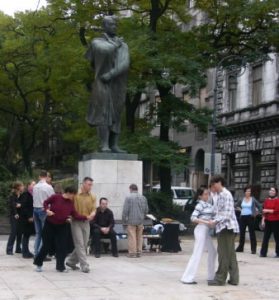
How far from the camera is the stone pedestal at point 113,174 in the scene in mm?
16938

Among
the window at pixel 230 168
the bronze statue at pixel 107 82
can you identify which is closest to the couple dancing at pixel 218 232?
the bronze statue at pixel 107 82

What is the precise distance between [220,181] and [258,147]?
32.7 meters

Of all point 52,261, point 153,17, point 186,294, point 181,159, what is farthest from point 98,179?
point 153,17

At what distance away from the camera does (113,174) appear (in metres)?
17.1

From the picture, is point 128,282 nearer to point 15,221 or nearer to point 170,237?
point 15,221

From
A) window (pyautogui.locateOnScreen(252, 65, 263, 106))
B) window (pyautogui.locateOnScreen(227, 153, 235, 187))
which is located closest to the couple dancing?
window (pyautogui.locateOnScreen(252, 65, 263, 106))

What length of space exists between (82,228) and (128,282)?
6.16 ft

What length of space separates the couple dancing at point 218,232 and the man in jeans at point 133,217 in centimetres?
452

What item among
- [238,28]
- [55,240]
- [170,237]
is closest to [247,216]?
[170,237]

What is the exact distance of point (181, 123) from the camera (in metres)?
28.9

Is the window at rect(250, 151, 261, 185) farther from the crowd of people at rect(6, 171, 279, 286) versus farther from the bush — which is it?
the crowd of people at rect(6, 171, 279, 286)

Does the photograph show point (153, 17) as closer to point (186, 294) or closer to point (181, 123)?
point (181, 123)

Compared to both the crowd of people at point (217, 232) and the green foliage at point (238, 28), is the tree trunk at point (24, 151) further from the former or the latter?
the crowd of people at point (217, 232)

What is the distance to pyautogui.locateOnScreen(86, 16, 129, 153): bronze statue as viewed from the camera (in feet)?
56.0
